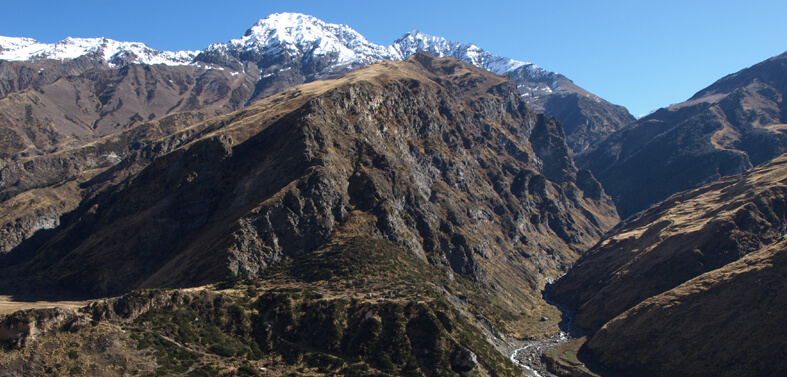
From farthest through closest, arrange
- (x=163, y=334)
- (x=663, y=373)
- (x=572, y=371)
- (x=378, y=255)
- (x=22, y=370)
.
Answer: (x=378, y=255) → (x=572, y=371) → (x=663, y=373) → (x=163, y=334) → (x=22, y=370)

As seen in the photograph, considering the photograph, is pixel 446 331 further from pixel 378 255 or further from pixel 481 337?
pixel 378 255

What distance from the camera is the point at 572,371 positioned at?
167000 mm

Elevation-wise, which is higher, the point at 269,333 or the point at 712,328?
the point at 269,333

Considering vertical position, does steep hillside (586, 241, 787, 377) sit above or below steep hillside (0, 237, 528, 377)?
below

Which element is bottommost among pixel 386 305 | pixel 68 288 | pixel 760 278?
pixel 760 278

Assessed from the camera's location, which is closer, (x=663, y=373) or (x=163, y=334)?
(x=163, y=334)

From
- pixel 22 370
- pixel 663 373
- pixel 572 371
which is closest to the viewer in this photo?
pixel 22 370

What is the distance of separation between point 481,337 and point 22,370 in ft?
394

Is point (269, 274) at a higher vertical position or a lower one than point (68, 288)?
lower

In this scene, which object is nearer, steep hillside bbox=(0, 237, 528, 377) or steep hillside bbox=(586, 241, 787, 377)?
steep hillside bbox=(0, 237, 528, 377)

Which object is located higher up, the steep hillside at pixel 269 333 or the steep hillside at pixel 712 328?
the steep hillside at pixel 269 333

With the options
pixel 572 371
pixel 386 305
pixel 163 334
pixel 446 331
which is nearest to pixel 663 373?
pixel 572 371

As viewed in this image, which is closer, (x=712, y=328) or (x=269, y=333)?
(x=269, y=333)

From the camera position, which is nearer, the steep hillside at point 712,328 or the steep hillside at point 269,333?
the steep hillside at point 269,333
